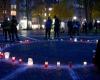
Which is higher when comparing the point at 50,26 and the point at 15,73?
the point at 50,26

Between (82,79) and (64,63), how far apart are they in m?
4.84

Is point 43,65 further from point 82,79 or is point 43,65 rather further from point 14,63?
point 82,79

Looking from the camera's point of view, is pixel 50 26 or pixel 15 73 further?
pixel 50 26

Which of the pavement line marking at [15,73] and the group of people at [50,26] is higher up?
the group of people at [50,26]

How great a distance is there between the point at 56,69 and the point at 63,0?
89790mm

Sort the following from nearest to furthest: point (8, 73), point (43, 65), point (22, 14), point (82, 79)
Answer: point (82, 79) → point (8, 73) → point (43, 65) → point (22, 14)

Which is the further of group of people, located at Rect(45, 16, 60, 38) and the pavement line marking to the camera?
group of people, located at Rect(45, 16, 60, 38)

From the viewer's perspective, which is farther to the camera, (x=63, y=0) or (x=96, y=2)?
(x=63, y=0)

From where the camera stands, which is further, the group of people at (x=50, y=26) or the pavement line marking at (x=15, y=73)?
the group of people at (x=50, y=26)

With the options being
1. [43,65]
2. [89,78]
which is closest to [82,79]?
[89,78]

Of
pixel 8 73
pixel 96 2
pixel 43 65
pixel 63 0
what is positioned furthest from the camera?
pixel 63 0

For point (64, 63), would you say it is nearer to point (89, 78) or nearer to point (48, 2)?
point (89, 78)

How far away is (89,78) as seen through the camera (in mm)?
14258

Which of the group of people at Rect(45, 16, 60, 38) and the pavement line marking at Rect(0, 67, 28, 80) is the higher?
the group of people at Rect(45, 16, 60, 38)
